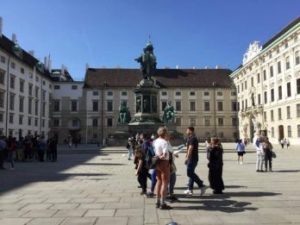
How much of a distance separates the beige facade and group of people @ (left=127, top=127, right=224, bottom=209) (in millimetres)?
44281

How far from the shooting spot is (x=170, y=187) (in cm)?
973

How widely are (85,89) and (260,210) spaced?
76.9 meters

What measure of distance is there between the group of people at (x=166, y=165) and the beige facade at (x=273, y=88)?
145 feet

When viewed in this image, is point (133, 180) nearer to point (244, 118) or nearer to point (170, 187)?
point (170, 187)

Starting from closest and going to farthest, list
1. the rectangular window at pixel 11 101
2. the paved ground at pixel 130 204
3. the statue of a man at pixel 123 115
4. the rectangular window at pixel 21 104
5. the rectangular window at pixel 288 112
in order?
1. the paved ground at pixel 130 204
2. the statue of a man at pixel 123 115
3. the rectangular window at pixel 288 112
4. the rectangular window at pixel 11 101
5. the rectangular window at pixel 21 104

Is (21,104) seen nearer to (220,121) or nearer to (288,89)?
(288,89)

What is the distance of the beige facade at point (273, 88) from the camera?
175 ft

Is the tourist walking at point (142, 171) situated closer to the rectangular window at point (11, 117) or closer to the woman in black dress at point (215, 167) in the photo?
the woman in black dress at point (215, 167)

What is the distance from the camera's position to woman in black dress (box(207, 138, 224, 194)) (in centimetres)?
1064

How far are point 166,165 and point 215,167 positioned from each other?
8.66 feet

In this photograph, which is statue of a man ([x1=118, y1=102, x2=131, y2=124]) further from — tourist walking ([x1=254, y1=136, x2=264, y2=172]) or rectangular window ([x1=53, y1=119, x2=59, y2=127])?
rectangular window ([x1=53, y1=119, x2=59, y2=127])

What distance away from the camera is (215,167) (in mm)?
10969

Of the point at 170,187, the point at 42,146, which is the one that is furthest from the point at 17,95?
the point at 170,187

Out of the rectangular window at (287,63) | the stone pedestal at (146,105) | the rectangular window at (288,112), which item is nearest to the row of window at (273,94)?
the rectangular window at (288,112)
